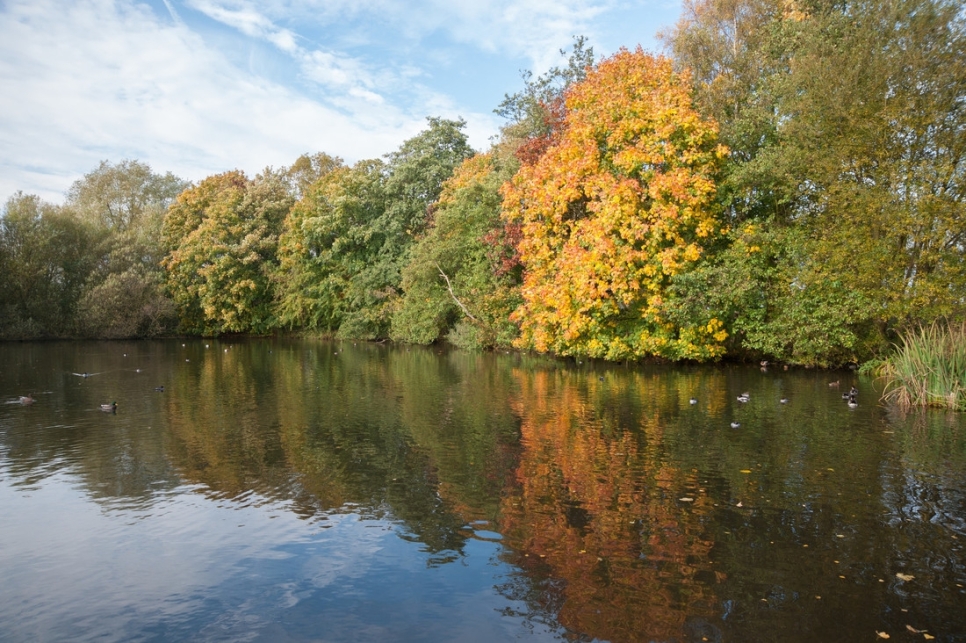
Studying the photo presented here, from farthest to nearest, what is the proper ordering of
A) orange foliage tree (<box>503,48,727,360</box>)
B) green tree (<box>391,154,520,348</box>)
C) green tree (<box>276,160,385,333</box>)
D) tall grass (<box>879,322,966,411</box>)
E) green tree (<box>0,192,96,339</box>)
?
1. green tree (<box>276,160,385,333</box>)
2. green tree (<box>0,192,96,339</box>)
3. green tree (<box>391,154,520,348</box>)
4. orange foliage tree (<box>503,48,727,360</box>)
5. tall grass (<box>879,322,966,411</box>)

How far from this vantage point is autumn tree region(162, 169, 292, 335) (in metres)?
51.5

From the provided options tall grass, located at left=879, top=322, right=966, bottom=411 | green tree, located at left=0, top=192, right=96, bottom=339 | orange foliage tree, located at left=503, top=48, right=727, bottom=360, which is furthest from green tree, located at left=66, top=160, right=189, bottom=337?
tall grass, located at left=879, top=322, right=966, bottom=411

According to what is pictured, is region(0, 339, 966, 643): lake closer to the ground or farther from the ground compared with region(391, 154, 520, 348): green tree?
closer to the ground

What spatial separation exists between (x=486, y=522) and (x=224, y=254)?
4895cm

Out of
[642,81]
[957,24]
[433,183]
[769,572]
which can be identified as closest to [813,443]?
[769,572]

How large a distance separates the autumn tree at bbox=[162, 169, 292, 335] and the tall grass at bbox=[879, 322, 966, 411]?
1801 inches

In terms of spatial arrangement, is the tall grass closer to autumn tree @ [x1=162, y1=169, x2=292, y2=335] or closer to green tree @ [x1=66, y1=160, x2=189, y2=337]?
autumn tree @ [x1=162, y1=169, x2=292, y2=335]

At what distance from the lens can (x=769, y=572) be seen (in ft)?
21.9

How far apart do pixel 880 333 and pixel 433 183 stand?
30.3 m

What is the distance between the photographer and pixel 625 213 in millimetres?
25297

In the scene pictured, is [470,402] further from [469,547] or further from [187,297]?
[187,297]

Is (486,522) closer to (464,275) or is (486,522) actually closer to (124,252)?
(464,275)

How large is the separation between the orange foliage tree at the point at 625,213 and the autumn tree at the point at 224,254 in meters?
31.6

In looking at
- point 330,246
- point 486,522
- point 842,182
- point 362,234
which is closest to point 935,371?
point 842,182
